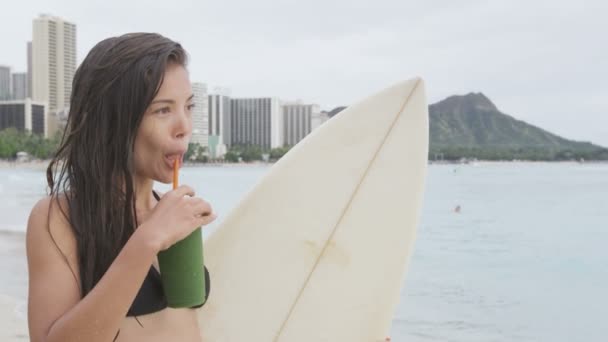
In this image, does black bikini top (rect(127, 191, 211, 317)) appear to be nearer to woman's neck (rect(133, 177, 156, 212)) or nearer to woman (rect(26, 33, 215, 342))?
woman (rect(26, 33, 215, 342))

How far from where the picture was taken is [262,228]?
5.40 ft

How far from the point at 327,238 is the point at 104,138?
81 cm

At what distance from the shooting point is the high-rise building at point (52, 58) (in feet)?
263

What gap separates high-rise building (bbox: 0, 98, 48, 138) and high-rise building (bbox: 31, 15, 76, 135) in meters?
2.86

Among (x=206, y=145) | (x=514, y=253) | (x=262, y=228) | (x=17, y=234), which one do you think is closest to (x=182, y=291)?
(x=262, y=228)

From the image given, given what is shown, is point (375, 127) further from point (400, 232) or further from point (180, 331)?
point (180, 331)

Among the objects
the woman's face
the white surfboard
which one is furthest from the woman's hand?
the white surfboard

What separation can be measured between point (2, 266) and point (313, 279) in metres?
6.14

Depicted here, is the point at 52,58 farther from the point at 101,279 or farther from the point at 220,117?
the point at 101,279

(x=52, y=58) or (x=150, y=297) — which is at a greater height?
(x=52, y=58)

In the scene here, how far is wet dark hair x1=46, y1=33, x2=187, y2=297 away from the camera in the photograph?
94 cm

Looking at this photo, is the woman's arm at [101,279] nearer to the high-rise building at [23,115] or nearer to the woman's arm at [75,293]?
the woman's arm at [75,293]

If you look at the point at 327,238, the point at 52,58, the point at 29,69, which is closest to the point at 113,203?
→ the point at 327,238

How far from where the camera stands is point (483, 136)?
259 feet
